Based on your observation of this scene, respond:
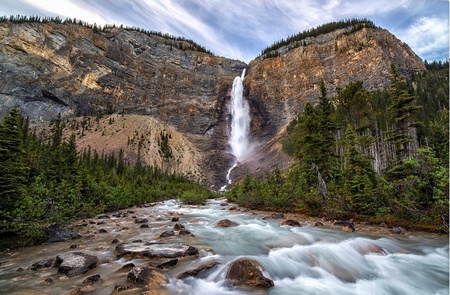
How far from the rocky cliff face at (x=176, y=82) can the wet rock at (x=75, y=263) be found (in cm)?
5959

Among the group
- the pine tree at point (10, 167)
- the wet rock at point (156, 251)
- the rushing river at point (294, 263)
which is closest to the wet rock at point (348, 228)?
the rushing river at point (294, 263)

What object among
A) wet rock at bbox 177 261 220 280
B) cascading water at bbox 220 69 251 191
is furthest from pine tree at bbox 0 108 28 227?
cascading water at bbox 220 69 251 191

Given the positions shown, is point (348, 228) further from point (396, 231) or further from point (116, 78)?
point (116, 78)

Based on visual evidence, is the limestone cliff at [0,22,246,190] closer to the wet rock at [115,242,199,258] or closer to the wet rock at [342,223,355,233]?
the wet rock at [342,223,355,233]

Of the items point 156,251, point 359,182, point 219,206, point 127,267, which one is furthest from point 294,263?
point 219,206

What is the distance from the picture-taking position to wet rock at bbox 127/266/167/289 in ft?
18.4

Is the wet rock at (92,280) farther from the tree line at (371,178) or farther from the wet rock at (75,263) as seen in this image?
the tree line at (371,178)

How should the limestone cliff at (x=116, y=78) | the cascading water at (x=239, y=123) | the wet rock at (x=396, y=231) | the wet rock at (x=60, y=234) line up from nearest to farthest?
the wet rock at (x=60, y=234)
the wet rock at (x=396, y=231)
the limestone cliff at (x=116, y=78)
the cascading water at (x=239, y=123)

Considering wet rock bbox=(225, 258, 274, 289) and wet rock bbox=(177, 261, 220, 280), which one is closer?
wet rock bbox=(225, 258, 274, 289)

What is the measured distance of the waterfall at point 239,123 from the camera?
87.8m

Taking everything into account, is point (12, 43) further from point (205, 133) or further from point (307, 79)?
point (307, 79)

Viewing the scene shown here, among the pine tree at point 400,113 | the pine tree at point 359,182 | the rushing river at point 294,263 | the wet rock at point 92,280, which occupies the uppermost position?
the pine tree at point 400,113

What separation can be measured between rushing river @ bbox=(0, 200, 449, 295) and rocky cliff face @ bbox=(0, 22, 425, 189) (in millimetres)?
54908

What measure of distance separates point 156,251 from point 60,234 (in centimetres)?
545
